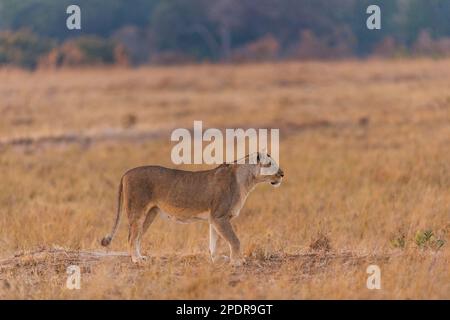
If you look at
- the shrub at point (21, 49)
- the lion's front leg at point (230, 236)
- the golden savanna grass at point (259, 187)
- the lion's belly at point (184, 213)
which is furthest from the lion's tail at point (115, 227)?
the shrub at point (21, 49)

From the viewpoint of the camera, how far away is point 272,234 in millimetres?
9523

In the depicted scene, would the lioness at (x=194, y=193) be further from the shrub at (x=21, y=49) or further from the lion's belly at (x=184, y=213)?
the shrub at (x=21, y=49)

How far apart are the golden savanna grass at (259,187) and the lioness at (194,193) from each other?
32 cm

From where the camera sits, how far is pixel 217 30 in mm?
49406

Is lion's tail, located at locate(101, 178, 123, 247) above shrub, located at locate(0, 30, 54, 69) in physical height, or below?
below

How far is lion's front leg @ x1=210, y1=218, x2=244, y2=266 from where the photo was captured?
759 centimetres

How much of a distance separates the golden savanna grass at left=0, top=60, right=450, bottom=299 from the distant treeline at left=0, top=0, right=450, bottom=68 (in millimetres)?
9386

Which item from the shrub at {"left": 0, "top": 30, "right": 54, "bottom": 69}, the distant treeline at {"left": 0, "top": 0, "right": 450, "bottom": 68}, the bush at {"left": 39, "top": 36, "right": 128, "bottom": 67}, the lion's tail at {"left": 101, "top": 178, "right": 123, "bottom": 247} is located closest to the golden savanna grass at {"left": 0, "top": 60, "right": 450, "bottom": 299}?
the lion's tail at {"left": 101, "top": 178, "right": 123, "bottom": 247}

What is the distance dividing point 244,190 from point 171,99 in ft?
65.2

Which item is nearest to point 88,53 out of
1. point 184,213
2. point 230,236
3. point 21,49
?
point 21,49

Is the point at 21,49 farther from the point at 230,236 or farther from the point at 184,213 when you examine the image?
the point at 230,236

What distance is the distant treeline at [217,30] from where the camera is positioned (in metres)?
42.9

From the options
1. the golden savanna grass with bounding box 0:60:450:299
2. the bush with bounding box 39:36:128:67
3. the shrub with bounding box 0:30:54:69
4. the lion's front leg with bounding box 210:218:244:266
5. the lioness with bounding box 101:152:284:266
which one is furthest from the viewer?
the shrub with bounding box 0:30:54:69

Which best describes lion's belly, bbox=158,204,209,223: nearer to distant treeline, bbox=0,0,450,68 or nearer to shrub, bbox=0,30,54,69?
distant treeline, bbox=0,0,450,68
